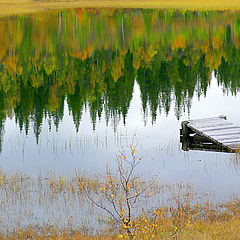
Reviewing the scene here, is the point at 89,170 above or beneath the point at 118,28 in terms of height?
beneath

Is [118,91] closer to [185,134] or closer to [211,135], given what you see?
[185,134]

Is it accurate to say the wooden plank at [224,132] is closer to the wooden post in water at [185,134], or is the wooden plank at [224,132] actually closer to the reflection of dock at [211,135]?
the reflection of dock at [211,135]

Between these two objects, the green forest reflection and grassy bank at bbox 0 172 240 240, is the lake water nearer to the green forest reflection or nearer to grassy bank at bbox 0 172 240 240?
the green forest reflection

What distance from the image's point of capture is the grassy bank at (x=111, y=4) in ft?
370

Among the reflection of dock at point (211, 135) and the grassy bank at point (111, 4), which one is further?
the grassy bank at point (111, 4)

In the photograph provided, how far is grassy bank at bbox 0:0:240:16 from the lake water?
7.06ft

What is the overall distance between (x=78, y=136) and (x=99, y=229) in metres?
13.4

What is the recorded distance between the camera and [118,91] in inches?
1752

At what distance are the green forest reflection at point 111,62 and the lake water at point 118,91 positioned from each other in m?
0.19

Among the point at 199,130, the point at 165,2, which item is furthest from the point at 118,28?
the point at 199,130

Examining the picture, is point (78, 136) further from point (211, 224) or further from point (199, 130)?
point (211, 224)

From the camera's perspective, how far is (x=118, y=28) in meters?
98.9

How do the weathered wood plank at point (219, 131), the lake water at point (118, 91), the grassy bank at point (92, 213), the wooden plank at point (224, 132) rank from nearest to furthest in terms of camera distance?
the grassy bank at point (92, 213), the weathered wood plank at point (219, 131), the lake water at point (118, 91), the wooden plank at point (224, 132)

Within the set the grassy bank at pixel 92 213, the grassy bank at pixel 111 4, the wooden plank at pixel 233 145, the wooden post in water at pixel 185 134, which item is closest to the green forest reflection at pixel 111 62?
the grassy bank at pixel 111 4
